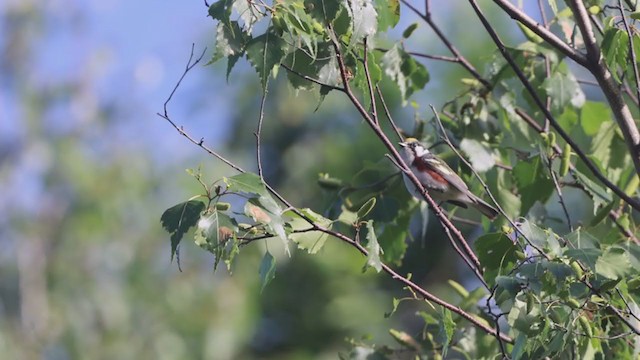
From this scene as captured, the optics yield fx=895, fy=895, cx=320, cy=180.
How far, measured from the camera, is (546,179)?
10.7 feet

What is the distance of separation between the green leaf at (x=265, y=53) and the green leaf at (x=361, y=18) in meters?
0.20

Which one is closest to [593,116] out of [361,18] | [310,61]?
[310,61]

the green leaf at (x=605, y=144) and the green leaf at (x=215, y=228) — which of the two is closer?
the green leaf at (x=215, y=228)

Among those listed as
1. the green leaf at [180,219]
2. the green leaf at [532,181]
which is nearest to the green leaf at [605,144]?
the green leaf at [532,181]

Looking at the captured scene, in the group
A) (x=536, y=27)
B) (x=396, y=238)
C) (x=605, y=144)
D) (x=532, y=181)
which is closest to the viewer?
(x=536, y=27)

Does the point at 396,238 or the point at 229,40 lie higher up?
the point at 229,40

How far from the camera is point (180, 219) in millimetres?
2365

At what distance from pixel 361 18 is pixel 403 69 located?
0.99m

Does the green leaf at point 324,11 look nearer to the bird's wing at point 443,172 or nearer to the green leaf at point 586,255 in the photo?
the green leaf at point 586,255

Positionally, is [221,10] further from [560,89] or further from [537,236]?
[560,89]

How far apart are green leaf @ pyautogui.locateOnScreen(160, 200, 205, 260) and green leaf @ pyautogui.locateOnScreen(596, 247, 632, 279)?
1.08 meters

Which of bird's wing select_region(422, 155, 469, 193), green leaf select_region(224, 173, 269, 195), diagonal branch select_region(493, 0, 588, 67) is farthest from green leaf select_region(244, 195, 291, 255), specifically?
bird's wing select_region(422, 155, 469, 193)

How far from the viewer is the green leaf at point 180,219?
7.72 feet

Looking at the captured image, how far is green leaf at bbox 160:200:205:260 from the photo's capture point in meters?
2.35
